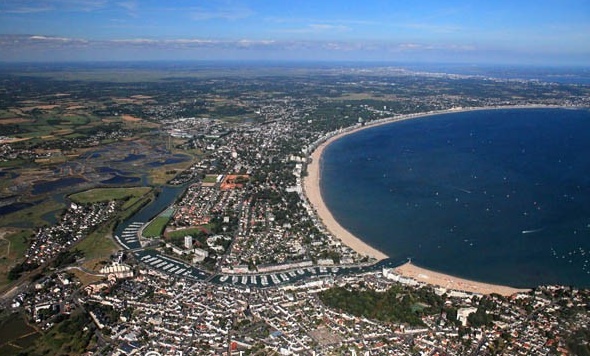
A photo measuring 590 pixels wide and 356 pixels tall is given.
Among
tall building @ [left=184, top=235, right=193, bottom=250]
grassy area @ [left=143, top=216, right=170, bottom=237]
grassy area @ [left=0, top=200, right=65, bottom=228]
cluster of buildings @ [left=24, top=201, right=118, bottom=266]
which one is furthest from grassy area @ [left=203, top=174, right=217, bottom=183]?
tall building @ [left=184, top=235, right=193, bottom=250]

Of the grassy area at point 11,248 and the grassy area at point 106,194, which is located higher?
the grassy area at point 106,194

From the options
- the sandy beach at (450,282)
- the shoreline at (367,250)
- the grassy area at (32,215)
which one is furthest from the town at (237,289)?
the grassy area at (32,215)

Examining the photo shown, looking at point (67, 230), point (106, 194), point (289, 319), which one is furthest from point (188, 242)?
point (106, 194)

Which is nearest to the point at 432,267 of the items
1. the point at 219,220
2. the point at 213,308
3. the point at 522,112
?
the point at 213,308

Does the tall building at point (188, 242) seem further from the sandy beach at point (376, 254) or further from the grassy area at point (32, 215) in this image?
the grassy area at point (32, 215)

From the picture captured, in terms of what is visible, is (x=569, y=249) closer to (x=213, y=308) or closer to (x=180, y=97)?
(x=213, y=308)
